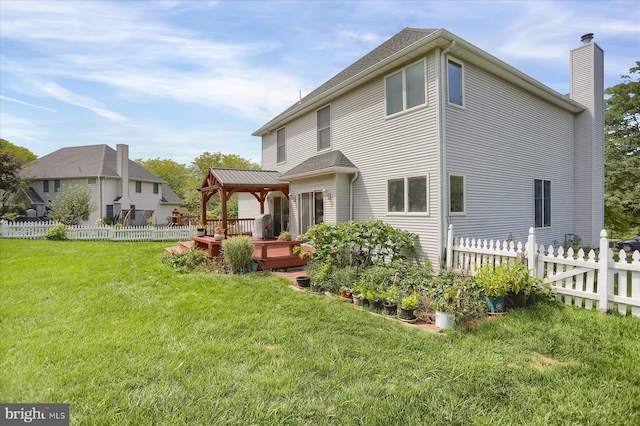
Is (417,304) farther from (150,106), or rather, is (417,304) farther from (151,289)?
(150,106)

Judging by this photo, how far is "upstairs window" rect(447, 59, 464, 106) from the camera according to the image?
783 cm

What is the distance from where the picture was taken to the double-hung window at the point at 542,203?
1046 centimetres

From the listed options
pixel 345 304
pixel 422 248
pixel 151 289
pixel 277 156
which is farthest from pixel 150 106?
pixel 422 248

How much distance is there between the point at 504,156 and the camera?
369 inches

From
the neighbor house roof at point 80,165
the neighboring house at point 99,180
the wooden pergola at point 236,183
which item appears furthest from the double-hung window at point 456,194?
the neighbor house roof at point 80,165

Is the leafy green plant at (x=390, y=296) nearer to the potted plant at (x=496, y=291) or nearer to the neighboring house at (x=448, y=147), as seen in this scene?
the potted plant at (x=496, y=291)

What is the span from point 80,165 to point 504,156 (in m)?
32.0

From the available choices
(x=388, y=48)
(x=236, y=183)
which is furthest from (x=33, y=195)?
(x=388, y=48)

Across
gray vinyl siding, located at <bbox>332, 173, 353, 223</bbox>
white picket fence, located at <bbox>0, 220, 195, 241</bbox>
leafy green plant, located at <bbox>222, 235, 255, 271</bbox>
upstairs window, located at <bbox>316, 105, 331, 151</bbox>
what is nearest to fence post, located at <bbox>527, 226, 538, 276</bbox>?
gray vinyl siding, located at <bbox>332, 173, 353, 223</bbox>

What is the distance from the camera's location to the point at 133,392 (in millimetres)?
2789

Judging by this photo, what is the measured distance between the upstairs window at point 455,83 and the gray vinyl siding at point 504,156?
0.21m

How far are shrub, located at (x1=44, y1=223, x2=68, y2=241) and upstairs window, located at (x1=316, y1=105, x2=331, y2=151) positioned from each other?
14.2 meters

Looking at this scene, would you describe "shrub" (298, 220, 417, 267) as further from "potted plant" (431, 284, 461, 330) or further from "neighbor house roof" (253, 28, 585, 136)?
"neighbor house roof" (253, 28, 585, 136)

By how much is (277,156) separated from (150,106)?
6.20 meters
